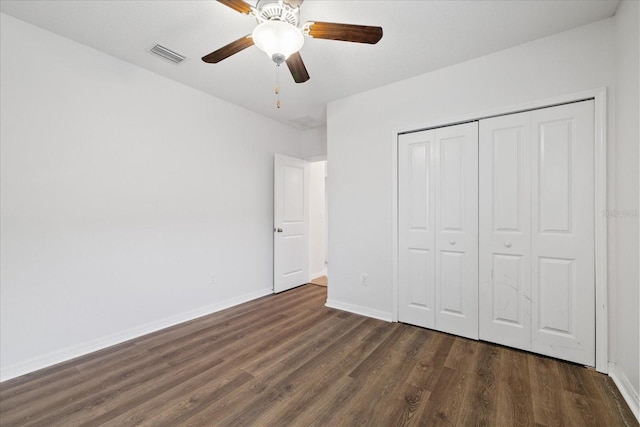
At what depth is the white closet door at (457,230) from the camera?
2.58 m

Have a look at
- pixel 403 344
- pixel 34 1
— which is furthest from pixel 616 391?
pixel 34 1

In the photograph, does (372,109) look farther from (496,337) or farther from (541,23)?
(496,337)

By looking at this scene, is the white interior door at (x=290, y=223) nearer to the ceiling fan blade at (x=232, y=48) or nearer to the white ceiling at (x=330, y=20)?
the white ceiling at (x=330, y=20)

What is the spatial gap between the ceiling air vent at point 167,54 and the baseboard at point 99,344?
260 cm

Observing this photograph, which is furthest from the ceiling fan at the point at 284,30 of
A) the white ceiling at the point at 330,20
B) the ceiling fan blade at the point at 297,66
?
the white ceiling at the point at 330,20

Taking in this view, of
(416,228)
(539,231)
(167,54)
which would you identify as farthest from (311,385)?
(167,54)

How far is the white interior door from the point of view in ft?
13.4

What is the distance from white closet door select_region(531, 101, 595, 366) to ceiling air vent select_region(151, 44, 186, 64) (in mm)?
3194

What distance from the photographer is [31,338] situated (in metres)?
2.10

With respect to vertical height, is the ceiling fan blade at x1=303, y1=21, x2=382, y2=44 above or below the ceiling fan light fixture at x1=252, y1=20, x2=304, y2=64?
above

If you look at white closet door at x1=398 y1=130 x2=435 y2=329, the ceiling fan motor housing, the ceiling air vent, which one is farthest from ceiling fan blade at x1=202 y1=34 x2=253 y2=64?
white closet door at x1=398 y1=130 x2=435 y2=329

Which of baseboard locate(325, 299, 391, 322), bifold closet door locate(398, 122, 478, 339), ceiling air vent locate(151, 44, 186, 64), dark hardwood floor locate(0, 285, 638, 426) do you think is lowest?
dark hardwood floor locate(0, 285, 638, 426)

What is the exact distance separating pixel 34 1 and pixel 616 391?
15.6ft

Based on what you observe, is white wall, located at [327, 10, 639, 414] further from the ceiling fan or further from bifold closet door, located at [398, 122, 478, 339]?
the ceiling fan
